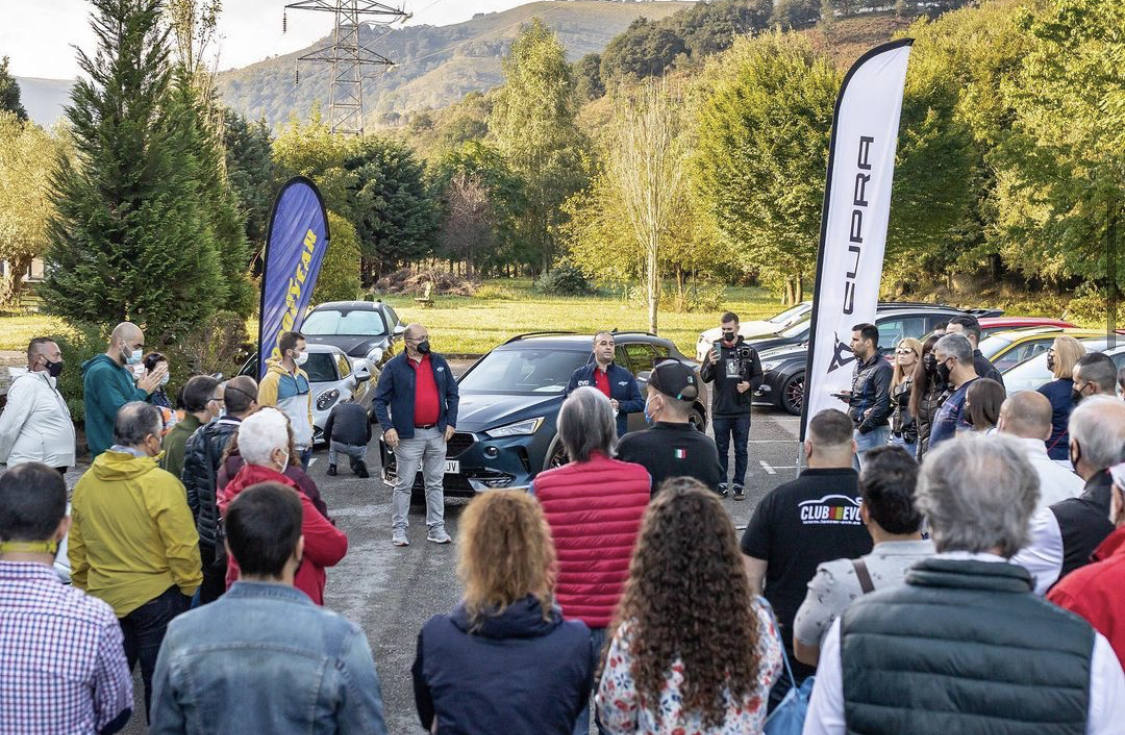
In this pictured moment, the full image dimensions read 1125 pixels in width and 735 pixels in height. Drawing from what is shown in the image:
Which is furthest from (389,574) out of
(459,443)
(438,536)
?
(459,443)

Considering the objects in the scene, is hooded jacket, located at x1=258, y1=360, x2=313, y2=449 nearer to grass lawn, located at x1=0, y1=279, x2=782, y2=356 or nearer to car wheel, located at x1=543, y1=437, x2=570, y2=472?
car wheel, located at x1=543, y1=437, x2=570, y2=472

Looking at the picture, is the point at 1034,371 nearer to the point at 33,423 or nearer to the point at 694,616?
the point at 33,423

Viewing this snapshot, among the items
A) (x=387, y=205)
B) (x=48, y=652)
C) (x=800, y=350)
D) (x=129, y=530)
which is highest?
(x=387, y=205)

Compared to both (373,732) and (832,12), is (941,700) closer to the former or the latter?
(373,732)

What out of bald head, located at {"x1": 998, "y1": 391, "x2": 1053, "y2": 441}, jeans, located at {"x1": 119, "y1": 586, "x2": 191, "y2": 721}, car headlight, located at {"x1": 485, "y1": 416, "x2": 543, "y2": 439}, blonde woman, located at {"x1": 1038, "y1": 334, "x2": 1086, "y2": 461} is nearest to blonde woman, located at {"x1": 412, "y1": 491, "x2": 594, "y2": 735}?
jeans, located at {"x1": 119, "y1": 586, "x2": 191, "y2": 721}

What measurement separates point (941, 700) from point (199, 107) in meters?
20.0

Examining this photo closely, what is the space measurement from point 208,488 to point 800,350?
43.4 feet

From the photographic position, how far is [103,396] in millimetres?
7645

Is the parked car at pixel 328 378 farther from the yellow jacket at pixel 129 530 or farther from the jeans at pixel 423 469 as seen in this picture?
the yellow jacket at pixel 129 530

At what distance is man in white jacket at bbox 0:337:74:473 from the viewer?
7809 mm

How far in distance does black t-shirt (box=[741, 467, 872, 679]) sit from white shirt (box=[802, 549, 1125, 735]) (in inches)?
52.9

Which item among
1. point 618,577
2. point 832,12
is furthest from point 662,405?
point 832,12

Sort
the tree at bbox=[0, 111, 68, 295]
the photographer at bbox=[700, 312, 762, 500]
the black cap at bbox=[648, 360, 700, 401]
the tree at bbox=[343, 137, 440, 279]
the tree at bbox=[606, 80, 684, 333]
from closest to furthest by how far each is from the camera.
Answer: the black cap at bbox=[648, 360, 700, 401] → the photographer at bbox=[700, 312, 762, 500] → the tree at bbox=[606, 80, 684, 333] → the tree at bbox=[0, 111, 68, 295] → the tree at bbox=[343, 137, 440, 279]

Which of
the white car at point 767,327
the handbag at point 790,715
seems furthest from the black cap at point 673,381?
the white car at point 767,327
